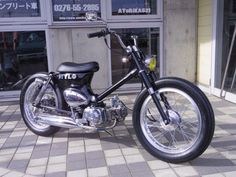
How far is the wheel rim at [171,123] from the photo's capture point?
10.4 feet

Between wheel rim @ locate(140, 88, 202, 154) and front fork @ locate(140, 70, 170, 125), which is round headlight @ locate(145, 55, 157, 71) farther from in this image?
wheel rim @ locate(140, 88, 202, 154)

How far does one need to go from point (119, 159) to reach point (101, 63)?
3.10 meters

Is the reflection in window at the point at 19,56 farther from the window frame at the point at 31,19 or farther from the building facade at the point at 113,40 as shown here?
the window frame at the point at 31,19

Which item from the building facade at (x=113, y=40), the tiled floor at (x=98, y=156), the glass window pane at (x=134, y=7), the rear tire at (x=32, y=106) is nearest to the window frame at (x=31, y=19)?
the building facade at (x=113, y=40)

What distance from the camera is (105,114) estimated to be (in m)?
3.62

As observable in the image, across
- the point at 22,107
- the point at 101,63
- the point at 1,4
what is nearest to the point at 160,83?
the point at 22,107

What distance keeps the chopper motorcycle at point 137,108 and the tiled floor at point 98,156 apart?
155mm

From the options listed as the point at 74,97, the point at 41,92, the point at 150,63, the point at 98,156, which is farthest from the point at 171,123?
the point at 41,92

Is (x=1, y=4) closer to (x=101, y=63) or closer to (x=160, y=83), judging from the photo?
(x=101, y=63)

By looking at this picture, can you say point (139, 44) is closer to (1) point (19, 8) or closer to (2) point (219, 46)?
(2) point (219, 46)

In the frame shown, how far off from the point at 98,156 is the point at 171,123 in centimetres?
87

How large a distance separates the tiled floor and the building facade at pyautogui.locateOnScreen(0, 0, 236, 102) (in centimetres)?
182

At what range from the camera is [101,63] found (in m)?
6.22

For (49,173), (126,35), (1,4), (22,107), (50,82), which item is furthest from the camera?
(126,35)
